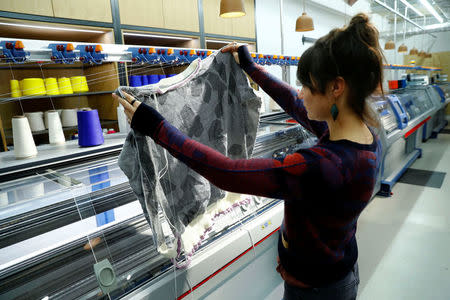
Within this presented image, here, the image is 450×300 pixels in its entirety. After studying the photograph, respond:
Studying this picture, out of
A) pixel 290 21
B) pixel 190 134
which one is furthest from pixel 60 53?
pixel 290 21

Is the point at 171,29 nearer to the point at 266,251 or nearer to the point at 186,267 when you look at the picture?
the point at 266,251

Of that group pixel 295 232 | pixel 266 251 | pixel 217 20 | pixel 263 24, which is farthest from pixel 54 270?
pixel 263 24

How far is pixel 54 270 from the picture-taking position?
0.94m

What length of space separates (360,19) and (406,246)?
2.40 metres

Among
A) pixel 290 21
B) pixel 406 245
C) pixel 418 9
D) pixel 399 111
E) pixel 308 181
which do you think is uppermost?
pixel 418 9

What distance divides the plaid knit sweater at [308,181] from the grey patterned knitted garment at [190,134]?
0.18m

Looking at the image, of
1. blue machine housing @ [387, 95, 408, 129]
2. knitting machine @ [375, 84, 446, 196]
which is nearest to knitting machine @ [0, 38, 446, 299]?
knitting machine @ [375, 84, 446, 196]

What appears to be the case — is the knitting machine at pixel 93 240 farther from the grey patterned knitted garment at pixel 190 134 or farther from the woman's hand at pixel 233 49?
the woman's hand at pixel 233 49

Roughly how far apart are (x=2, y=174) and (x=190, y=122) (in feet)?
2.83

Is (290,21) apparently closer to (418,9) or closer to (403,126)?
(403,126)

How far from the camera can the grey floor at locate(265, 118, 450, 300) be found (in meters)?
2.00

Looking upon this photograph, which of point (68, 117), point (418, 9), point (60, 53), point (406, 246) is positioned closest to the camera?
point (60, 53)

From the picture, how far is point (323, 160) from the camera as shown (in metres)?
0.69

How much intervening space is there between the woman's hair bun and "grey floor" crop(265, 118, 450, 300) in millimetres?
1511
